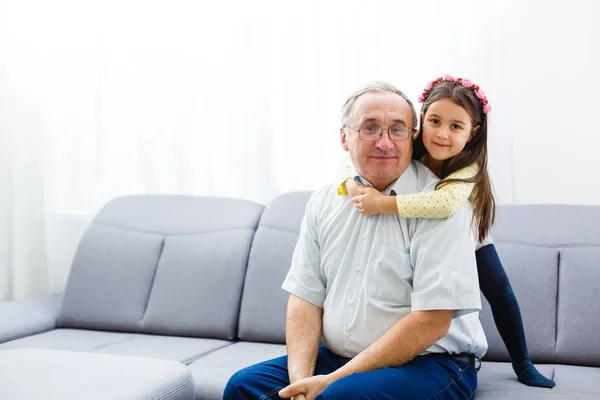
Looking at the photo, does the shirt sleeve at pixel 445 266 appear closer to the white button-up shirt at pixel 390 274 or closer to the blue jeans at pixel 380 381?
the white button-up shirt at pixel 390 274

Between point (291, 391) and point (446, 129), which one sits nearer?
point (291, 391)

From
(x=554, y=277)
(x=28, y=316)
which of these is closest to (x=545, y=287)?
(x=554, y=277)

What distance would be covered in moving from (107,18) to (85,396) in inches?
80.6

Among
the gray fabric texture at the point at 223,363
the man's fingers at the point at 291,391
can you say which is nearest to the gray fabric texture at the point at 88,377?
the gray fabric texture at the point at 223,363

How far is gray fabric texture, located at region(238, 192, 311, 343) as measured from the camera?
97.3 inches

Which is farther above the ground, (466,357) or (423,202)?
(423,202)

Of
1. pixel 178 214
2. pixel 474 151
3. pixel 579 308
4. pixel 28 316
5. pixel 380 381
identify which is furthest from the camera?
pixel 178 214

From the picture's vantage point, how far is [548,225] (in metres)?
2.29

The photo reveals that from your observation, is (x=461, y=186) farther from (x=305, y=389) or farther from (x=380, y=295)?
(x=305, y=389)

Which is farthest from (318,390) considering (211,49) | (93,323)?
(211,49)

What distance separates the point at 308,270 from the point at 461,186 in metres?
0.48

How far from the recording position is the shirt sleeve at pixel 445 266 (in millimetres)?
1625

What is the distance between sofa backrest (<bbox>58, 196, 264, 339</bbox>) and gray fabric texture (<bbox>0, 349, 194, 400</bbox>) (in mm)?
644

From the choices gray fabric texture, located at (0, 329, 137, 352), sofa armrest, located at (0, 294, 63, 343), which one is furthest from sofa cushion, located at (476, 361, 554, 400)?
sofa armrest, located at (0, 294, 63, 343)
